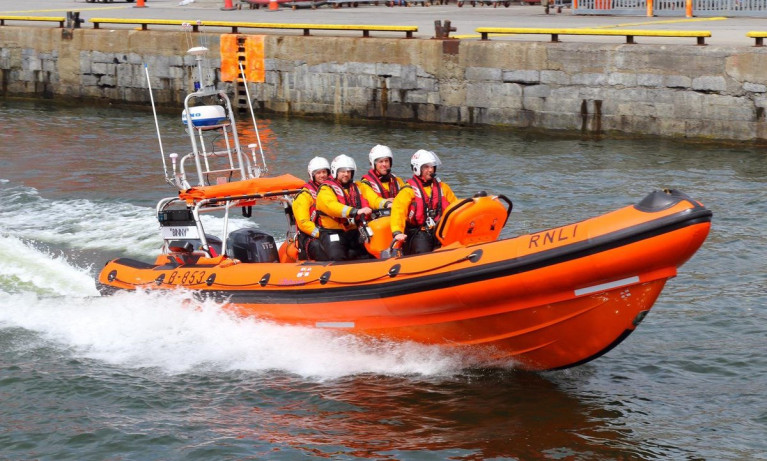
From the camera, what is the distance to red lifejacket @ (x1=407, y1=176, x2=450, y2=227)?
8016 mm

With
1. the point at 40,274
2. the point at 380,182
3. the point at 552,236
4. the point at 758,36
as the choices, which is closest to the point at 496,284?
the point at 552,236

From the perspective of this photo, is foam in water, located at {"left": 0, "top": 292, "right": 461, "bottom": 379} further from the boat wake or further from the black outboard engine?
the black outboard engine

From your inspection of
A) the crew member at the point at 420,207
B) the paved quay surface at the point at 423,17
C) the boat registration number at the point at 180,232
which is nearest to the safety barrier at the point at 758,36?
the paved quay surface at the point at 423,17

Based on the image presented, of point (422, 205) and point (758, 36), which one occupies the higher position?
point (758, 36)

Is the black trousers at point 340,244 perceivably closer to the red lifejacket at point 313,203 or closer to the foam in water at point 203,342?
the red lifejacket at point 313,203

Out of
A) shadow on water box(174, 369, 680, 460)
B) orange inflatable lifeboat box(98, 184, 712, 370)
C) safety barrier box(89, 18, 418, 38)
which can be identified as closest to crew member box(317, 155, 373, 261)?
orange inflatable lifeboat box(98, 184, 712, 370)

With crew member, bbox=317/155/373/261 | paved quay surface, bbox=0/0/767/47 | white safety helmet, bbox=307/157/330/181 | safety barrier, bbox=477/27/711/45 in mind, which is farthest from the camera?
paved quay surface, bbox=0/0/767/47

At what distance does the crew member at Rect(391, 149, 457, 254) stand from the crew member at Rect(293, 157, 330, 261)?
2.33 feet

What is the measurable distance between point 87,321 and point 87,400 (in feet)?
5.42

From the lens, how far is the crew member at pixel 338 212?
27.1 ft

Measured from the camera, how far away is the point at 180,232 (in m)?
9.20

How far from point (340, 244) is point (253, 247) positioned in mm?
832

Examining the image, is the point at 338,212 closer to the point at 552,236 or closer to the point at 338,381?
the point at 338,381

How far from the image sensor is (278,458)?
6.66m
